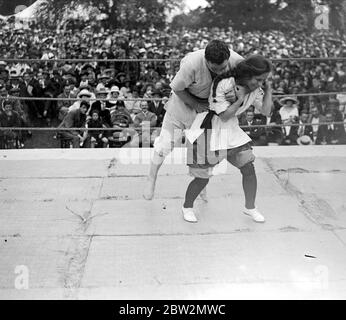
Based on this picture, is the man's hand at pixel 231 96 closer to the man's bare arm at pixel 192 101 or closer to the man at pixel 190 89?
the man at pixel 190 89

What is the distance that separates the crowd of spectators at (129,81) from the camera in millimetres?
6418

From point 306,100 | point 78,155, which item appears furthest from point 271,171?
point 306,100

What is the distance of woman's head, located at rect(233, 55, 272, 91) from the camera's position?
2617 millimetres

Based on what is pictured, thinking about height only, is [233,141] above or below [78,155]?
above

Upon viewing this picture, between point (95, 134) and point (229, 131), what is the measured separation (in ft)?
12.7

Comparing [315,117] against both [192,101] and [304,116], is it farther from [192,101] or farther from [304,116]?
[192,101]

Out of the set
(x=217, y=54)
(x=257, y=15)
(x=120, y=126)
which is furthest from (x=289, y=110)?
(x=257, y=15)

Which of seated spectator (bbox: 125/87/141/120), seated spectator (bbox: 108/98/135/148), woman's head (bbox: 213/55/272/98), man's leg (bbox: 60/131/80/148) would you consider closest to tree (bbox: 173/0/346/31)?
seated spectator (bbox: 125/87/141/120)

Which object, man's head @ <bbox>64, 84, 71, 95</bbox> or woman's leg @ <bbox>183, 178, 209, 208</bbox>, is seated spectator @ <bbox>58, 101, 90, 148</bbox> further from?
woman's leg @ <bbox>183, 178, 209, 208</bbox>

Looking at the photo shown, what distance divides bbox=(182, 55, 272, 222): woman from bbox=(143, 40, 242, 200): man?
66 mm

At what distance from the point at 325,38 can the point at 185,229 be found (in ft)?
34.9

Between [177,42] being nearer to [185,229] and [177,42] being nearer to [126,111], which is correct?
[126,111]

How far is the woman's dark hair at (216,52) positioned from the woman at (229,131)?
0.13 m

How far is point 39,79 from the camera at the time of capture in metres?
8.18
